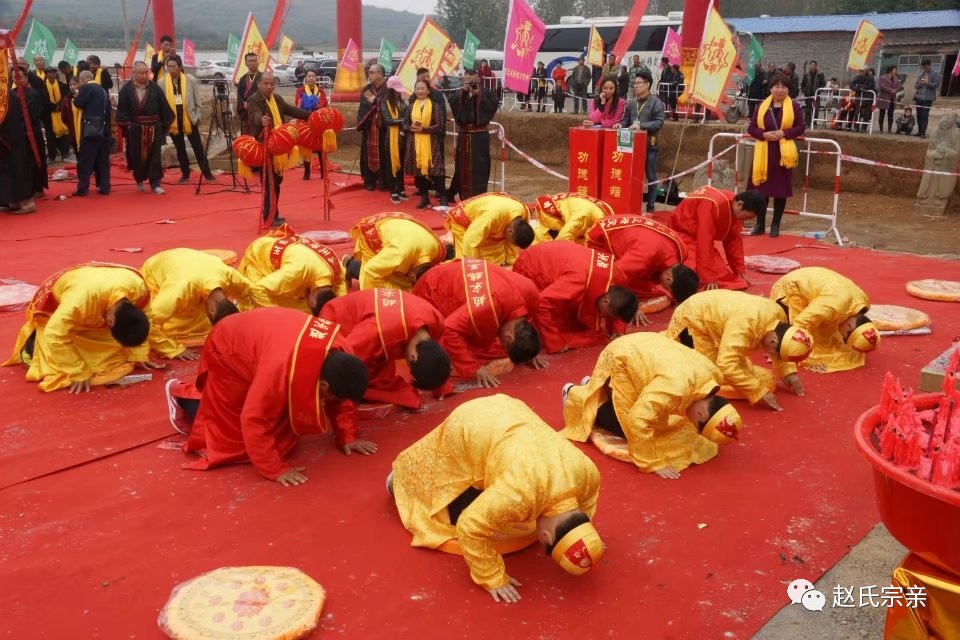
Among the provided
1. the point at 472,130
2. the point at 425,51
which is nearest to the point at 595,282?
the point at 472,130

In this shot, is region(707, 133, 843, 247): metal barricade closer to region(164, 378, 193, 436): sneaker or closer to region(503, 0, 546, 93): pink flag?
region(503, 0, 546, 93): pink flag

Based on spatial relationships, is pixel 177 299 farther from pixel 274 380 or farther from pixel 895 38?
pixel 895 38

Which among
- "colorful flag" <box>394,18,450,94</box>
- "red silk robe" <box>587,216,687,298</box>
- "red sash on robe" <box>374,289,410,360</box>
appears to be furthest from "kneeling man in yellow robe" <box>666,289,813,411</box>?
"colorful flag" <box>394,18,450,94</box>

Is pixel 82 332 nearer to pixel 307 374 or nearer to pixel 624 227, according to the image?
pixel 307 374

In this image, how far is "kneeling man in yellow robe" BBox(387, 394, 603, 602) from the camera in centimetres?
241

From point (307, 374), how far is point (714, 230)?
3.53 metres

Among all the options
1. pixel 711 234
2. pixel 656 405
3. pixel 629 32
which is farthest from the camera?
pixel 629 32

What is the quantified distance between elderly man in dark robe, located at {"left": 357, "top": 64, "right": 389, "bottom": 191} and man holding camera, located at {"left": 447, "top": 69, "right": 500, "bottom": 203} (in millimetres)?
840

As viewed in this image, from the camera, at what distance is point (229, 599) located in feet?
8.12

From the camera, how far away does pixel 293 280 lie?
4691 mm

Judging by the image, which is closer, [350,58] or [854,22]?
[350,58]

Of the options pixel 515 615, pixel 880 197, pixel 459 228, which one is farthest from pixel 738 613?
pixel 880 197

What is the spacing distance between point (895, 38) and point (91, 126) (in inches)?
652

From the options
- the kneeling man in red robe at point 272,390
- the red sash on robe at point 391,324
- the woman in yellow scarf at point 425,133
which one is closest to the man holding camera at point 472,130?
the woman in yellow scarf at point 425,133
